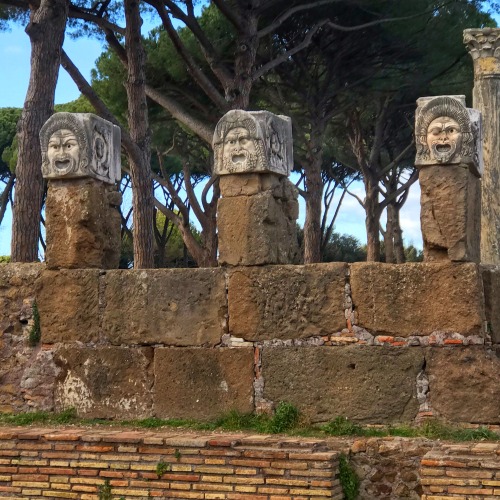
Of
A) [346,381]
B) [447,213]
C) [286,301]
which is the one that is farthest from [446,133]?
[346,381]

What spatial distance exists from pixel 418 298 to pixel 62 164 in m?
3.03

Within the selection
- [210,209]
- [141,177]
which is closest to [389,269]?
[141,177]

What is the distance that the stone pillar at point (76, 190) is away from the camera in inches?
311

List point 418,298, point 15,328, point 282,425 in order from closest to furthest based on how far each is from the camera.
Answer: point 418,298 → point 282,425 → point 15,328

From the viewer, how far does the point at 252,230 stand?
744 cm

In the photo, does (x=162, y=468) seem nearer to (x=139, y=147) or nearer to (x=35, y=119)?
(x=35, y=119)

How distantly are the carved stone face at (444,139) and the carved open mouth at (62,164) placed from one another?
2.85 m

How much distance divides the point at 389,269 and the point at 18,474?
3016 millimetres

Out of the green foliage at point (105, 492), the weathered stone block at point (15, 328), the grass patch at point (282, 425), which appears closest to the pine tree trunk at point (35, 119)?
the weathered stone block at point (15, 328)

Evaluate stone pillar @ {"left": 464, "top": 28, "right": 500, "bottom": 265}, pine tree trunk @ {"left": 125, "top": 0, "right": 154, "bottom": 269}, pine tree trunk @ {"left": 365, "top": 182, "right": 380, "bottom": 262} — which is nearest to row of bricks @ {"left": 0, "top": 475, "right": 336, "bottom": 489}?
pine tree trunk @ {"left": 125, "top": 0, "right": 154, "bottom": 269}

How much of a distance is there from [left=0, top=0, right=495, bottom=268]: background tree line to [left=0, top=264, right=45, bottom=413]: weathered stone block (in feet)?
6.50

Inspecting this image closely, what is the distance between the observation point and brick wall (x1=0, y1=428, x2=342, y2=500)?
6.40 meters

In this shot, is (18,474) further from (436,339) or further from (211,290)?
(436,339)

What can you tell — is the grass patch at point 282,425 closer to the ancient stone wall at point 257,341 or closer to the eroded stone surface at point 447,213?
the ancient stone wall at point 257,341
